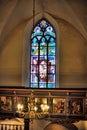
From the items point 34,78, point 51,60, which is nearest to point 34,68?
point 34,78

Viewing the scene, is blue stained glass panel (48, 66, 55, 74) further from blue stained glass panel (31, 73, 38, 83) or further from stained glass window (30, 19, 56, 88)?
blue stained glass panel (31, 73, 38, 83)

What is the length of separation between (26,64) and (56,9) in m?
3.38

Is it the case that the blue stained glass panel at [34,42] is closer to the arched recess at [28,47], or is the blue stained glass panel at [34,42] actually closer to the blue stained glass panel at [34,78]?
the arched recess at [28,47]

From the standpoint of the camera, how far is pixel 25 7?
16.4 metres

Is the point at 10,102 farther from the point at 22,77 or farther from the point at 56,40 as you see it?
the point at 56,40

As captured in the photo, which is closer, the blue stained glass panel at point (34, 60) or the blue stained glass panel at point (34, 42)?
the blue stained glass panel at point (34, 60)

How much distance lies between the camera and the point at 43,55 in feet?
58.5

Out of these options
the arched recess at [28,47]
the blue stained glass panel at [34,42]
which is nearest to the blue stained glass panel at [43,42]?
the blue stained glass panel at [34,42]

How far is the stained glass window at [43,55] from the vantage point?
57.7 feet

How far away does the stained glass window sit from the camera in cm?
1758

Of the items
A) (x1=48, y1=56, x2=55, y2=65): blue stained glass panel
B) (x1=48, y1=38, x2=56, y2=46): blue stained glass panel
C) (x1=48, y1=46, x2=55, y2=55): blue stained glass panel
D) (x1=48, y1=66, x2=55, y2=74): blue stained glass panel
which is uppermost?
(x1=48, y1=38, x2=56, y2=46): blue stained glass panel

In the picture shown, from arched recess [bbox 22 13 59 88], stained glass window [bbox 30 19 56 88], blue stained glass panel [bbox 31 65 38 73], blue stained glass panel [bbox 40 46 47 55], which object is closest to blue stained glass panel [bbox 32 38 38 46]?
stained glass window [bbox 30 19 56 88]

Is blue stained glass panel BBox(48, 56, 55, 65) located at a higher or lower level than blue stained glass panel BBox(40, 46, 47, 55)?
lower

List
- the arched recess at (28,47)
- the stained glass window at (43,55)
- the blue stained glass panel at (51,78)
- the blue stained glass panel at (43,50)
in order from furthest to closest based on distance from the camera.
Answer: the blue stained glass panel at (43,50) → the stained glass window at (43,55) → the blue stained glass panel at (51,78) → the arched recess at (28,47)
